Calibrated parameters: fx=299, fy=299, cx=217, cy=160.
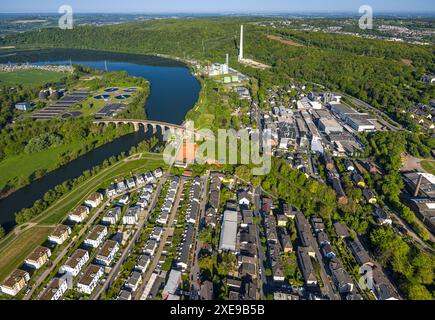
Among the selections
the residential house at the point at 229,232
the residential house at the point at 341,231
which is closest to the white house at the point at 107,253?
the residential house at the point at 229,232

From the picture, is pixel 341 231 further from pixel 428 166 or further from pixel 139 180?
pixel 139 180

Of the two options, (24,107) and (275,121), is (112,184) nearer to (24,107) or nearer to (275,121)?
(275,121)

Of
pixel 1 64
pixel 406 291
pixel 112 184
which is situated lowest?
pixel 406 291

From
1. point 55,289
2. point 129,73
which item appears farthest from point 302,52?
point 55,289

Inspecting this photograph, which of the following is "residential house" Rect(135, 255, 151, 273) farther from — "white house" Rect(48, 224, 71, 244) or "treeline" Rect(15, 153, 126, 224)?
"treeline" Rect(15, 153, 126, 224)

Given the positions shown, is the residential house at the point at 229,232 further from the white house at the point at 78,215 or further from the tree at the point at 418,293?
the white house at the point at 78,215

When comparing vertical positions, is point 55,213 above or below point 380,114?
below

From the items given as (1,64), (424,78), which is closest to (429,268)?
(424,78)
